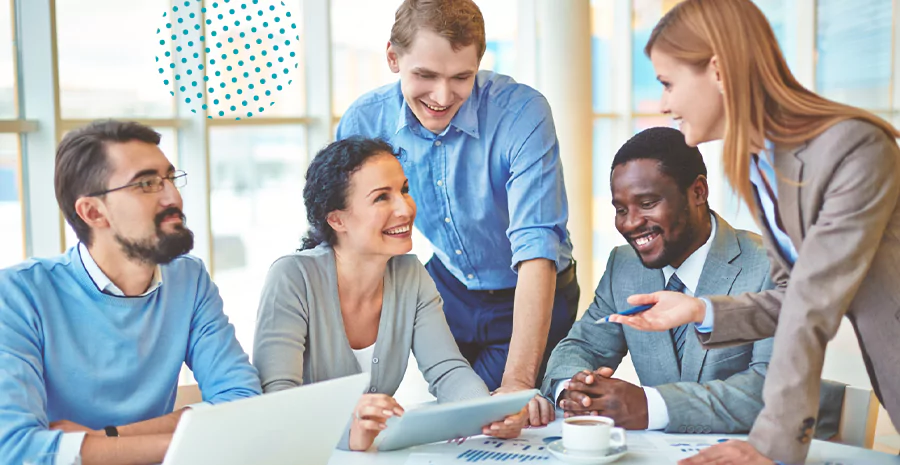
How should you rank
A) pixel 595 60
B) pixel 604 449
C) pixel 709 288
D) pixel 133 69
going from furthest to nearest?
pixel 595 60, pixel 133 69, pixel 709 288, pixel 604 449

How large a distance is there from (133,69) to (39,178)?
3.15ft

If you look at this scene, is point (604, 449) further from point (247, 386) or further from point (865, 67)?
point (865, 67)

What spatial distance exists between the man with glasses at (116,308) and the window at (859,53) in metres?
9.21

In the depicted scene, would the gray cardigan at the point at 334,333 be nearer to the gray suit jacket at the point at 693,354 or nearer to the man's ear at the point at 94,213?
the gray suit jacket at the point at 693,354

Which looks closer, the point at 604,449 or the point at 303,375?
the point at 604,449

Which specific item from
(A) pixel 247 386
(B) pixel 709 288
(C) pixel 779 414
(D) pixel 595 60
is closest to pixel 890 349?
(C) pixel 779 414

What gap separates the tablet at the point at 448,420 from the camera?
1.75 meters

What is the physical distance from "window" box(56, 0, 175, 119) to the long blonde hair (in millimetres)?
3195

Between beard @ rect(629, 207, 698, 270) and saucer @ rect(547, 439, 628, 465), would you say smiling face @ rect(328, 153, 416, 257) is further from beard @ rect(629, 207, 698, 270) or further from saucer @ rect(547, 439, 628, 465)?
saucer @ rect(547, 439, 628, 465)

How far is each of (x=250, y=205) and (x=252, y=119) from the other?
557 mm

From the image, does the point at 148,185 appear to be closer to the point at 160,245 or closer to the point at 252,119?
the point at 160,245

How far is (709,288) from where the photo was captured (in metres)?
2.34

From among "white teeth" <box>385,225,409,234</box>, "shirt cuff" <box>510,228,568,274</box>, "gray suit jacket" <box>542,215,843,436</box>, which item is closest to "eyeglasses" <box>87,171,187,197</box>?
"white teeth" <box>385,225,409,234</box>

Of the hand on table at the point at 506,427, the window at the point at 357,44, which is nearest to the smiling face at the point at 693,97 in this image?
the hand on table at the point at 506,427
